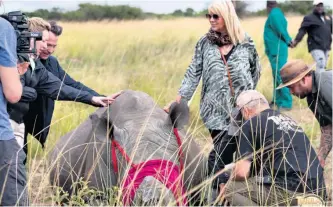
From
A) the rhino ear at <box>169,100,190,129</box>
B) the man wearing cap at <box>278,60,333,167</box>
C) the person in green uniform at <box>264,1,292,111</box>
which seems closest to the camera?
the rhino ear at <box>169,100,190,129</box>

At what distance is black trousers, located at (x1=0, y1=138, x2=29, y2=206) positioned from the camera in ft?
16.3

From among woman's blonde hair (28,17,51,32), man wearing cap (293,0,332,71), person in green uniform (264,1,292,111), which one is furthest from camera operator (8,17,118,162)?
man wearing cap (293,0,332,71)

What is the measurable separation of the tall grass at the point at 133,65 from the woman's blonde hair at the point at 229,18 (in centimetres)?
84

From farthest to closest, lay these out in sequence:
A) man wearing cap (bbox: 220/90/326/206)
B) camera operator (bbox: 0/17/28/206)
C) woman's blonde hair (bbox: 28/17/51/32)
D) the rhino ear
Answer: woman's blonde hair (bbox: 28/17/51/32) → the rhino ear → man wearing cap (bbox: 220/90/326/206) → camera operator (bbox: 0/17/28/206)

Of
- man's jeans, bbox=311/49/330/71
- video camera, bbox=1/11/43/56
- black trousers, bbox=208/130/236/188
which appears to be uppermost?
video camera, bbox=1/11/43/56

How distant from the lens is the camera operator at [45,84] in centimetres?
618

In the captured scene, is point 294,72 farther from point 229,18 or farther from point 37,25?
point 37,25

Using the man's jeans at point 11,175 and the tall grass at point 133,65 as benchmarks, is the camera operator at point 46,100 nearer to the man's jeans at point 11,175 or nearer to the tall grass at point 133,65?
the tall grass at point 133,65

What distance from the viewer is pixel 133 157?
18.1ft

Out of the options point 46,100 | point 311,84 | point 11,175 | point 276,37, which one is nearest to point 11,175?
point 11,175

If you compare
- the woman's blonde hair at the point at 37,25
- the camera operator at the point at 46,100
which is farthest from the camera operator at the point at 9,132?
the camera operator at the point at 46,100

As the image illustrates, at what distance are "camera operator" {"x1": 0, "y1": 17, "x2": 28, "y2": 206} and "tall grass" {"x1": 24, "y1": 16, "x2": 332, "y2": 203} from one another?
174 centimetres

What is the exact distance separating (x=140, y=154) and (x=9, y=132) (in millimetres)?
1043

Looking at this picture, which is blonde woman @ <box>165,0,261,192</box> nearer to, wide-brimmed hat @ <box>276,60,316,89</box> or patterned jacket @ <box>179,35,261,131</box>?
patterned jacket @ <box>179,35,261,131</box>
